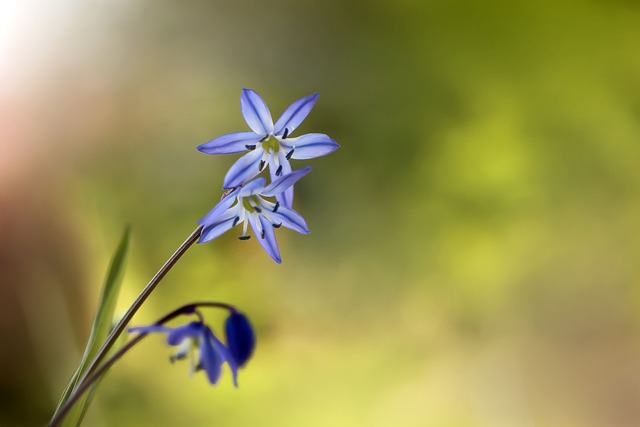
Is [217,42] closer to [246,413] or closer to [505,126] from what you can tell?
[505,126]

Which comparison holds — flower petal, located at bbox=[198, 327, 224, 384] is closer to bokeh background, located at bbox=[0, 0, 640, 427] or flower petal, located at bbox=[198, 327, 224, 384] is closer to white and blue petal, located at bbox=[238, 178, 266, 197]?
white and blue petal, located at bbox=[238, 178, 266, 197]

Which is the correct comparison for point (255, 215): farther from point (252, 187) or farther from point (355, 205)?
point (355, 205)

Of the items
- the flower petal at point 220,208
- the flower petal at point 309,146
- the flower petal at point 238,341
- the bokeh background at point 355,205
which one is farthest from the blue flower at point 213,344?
the bokeh background at point 355,205

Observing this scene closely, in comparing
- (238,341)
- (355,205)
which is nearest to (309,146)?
(238,341)

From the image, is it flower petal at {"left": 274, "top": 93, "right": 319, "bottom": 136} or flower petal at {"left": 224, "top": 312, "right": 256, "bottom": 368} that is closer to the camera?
flower petal at {"left": 224, "top": 312, "right": 256, "bottom": 368}

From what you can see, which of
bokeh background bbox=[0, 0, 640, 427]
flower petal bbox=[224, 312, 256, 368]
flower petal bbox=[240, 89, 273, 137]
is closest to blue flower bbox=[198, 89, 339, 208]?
flower petal bbox=[240, 89, 273, 137]

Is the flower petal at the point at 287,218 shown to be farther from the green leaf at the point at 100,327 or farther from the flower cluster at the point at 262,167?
the green leaf at the point at 100,327
